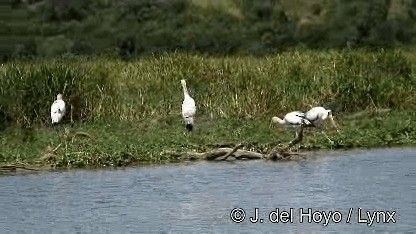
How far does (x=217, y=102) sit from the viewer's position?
82.9ft

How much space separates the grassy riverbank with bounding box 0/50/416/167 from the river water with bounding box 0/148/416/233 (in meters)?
0.89

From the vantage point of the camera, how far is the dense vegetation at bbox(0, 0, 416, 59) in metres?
46.7

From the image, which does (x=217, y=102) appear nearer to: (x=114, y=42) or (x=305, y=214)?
(x=305, y=214)

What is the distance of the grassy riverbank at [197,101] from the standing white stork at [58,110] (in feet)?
1.19

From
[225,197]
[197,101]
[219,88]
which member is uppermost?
[225,197]

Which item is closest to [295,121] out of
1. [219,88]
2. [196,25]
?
[219,88]

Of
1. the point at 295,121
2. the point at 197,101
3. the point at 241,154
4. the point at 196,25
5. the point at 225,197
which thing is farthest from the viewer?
the point at 196,25

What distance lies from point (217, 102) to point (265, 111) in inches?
61.2

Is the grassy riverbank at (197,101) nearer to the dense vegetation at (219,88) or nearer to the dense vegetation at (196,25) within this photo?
the dense vegetation at (219,88)

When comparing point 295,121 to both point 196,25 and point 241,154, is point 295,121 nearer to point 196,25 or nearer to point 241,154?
point 241,154

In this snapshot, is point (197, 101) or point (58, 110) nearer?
point (58, 110)

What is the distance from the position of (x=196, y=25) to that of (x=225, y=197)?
118 ft

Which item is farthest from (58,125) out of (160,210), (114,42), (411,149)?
(114,42)

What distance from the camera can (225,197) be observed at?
16203 millimetres
